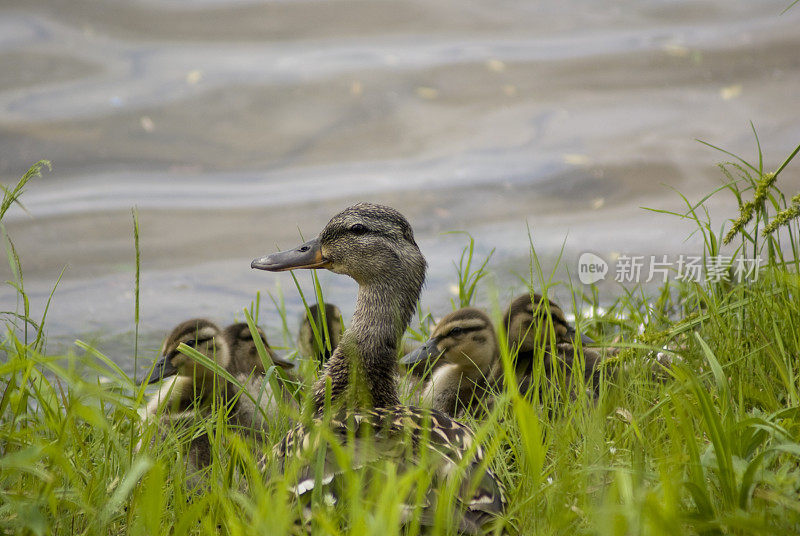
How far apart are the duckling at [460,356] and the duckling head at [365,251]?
2.21 feet

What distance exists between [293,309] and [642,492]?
355 cm

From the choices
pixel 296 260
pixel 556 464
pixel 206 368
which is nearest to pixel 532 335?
pixel 296 260

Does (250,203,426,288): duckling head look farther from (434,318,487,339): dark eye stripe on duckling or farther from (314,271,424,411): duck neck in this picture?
(434,318,487,339): dark eye stripe on duckling

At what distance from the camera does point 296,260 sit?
3180 mm

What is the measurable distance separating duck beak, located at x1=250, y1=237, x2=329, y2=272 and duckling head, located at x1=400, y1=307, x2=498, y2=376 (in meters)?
0.76

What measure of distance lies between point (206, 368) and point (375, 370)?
41.4 inches

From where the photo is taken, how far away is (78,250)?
5.83 m

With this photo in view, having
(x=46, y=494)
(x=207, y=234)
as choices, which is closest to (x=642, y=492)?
(x=46, y=494)

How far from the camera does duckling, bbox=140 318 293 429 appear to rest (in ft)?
11.4

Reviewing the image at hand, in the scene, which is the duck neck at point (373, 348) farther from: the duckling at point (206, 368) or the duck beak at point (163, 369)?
the duck beak at point (163, 369)

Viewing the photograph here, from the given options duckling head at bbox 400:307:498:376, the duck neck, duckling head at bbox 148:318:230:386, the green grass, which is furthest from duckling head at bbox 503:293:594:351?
duckling head at bbox 148:318:230:386

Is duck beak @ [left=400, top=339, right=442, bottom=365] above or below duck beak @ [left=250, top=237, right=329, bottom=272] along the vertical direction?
below

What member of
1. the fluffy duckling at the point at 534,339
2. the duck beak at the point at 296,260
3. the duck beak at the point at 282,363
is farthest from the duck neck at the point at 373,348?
the fluffy duckling at the point at 534,339

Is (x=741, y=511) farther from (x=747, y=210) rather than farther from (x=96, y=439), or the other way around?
(x=96, y=439)
